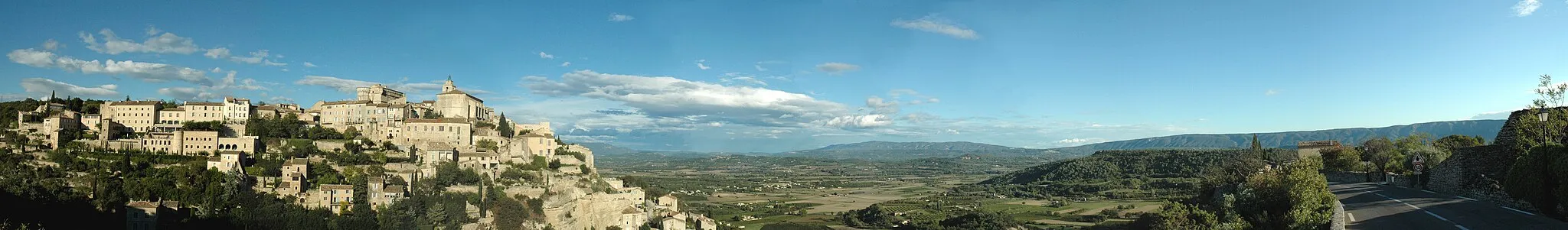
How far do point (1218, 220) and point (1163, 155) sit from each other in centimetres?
8069

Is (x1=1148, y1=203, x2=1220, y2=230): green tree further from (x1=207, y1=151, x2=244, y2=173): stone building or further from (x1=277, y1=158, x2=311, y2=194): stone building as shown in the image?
(x1=207, y1=151, x2=244, y2=173): stone building

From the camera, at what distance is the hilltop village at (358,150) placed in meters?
40.1

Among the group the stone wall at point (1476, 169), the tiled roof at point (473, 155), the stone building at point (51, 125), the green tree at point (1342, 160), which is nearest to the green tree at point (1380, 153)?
the green tree at point (1342, 160)

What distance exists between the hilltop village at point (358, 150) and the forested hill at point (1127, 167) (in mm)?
57362

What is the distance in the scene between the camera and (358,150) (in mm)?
45375

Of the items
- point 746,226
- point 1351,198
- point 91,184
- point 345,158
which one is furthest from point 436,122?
point 1351,198

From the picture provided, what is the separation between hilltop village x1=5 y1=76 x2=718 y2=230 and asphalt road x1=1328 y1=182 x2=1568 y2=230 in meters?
35.0

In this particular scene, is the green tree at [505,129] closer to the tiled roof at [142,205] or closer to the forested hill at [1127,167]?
the tiled roof at [142,205]

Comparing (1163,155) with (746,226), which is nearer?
(746,226)

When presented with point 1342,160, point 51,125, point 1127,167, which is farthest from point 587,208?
point 1127,167

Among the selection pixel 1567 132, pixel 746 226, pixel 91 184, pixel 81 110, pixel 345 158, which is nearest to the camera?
pixel 1567 132

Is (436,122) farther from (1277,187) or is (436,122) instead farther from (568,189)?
(1277,187)

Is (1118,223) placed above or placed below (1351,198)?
below

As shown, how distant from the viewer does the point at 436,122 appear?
154ft
